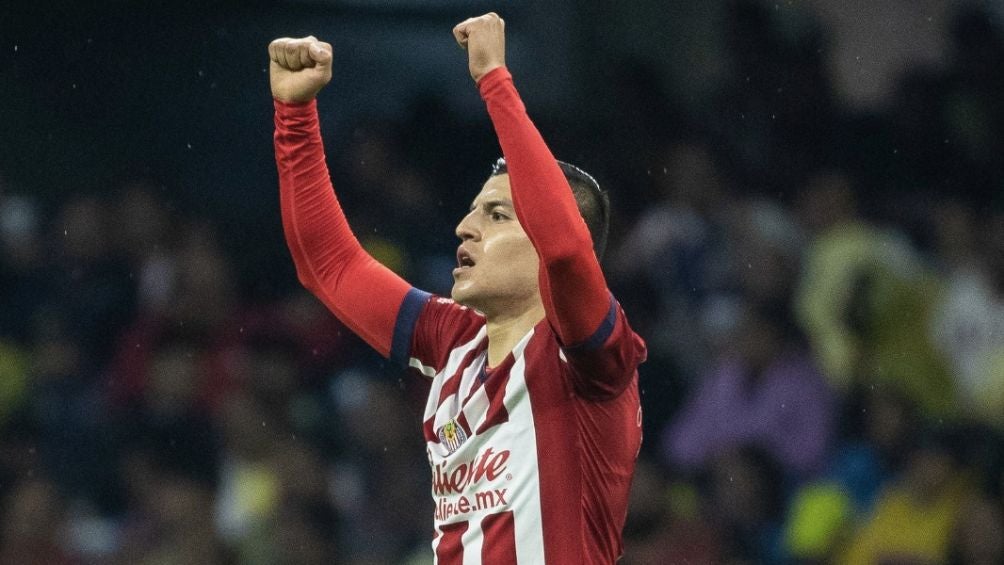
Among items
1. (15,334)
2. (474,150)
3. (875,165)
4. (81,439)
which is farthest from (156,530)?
(875,165)

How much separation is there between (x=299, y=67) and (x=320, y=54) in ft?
0.23

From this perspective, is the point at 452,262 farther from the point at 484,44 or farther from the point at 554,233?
the point at 554,233

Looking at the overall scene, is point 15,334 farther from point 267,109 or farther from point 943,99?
point 943,99

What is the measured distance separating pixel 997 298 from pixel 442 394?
2.81 m

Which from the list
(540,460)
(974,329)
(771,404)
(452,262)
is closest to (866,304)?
(974,329)

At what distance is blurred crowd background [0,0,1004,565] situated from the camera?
493 centimetres

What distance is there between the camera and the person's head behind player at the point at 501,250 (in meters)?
2.58

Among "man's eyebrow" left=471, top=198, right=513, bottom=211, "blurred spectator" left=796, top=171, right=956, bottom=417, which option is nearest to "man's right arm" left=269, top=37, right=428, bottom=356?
"man's eyebrow" left=471, top=198, right=513, bottom=211

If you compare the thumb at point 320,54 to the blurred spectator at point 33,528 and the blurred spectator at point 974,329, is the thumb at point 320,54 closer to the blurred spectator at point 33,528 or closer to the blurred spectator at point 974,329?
the blurred spectator at point 974,329

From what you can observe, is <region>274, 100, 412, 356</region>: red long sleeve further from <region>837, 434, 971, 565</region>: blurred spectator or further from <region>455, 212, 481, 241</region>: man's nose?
<region>837, 434, 971, 565</region>: blurred spectator

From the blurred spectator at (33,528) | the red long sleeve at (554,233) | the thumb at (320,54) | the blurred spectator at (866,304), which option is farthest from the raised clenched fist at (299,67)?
the blurred spectator at (33,528)

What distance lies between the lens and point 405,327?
9.17 feet

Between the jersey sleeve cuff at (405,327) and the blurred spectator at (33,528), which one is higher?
the jersey sleeve cuff at (405,327)

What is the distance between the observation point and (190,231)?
624 cm
